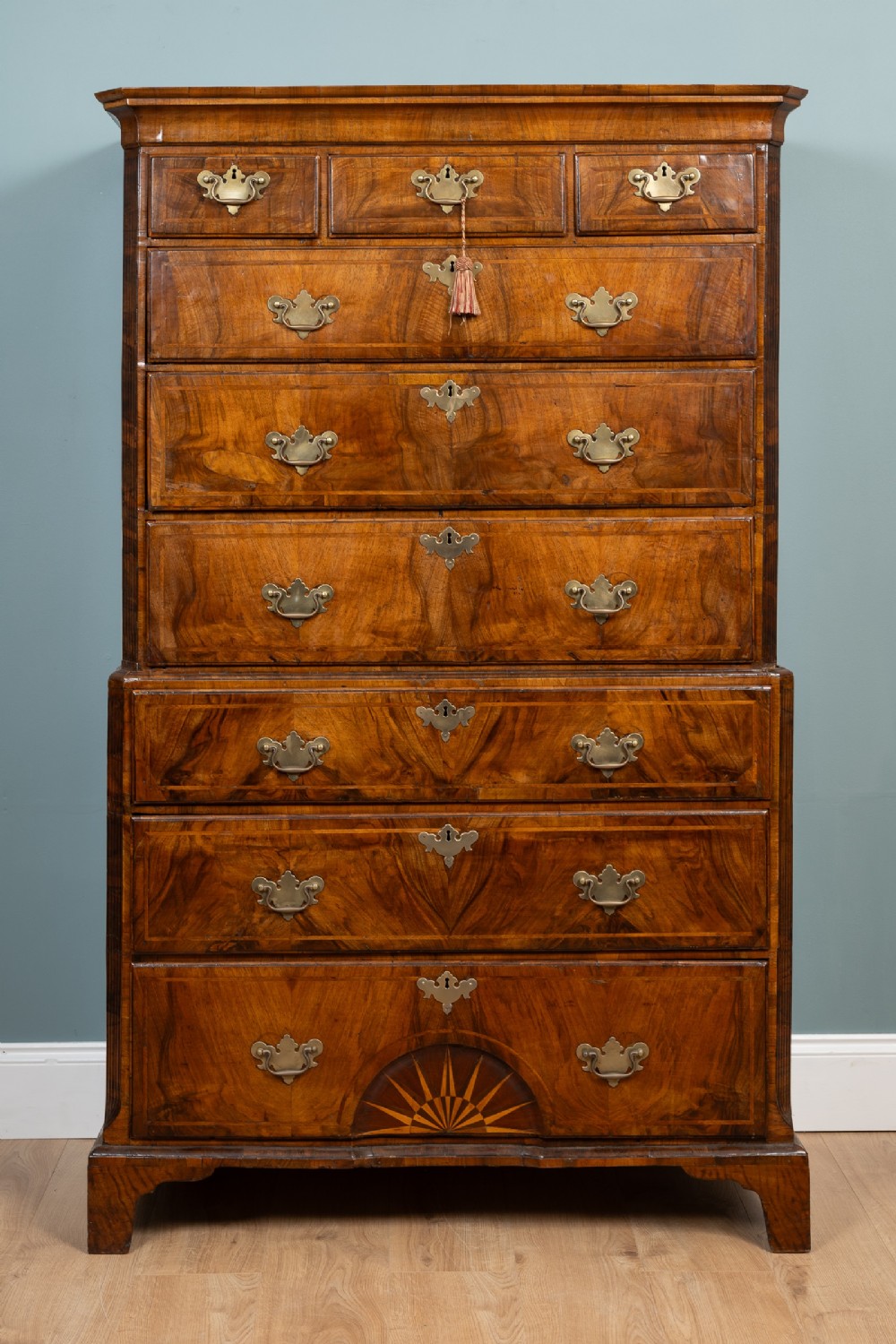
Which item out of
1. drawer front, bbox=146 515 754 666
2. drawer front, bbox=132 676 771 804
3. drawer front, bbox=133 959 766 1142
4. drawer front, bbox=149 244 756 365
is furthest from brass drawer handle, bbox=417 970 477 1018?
drawer front, bbox=149 244 756 365

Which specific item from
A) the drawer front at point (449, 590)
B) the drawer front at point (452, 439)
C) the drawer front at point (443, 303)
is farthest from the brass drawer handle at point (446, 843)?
the drawer front at point (443, 303)

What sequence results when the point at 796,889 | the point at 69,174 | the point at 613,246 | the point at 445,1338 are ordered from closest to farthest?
the point at 445,1338, the point at 613,246, the point at 69,174, the point at 796,889

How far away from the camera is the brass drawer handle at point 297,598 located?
240cm

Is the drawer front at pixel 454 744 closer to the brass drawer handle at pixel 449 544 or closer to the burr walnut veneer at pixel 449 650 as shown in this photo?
the burr walnut veneer at pixel 449 650

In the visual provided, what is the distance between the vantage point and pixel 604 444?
2400 millimetres

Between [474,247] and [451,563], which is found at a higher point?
[474,247]

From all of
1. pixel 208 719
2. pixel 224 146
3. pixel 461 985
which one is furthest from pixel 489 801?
pixel 224 146

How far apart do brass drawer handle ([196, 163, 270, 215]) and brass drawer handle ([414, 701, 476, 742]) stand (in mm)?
899

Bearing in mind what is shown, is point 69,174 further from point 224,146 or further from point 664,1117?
point 664,1117

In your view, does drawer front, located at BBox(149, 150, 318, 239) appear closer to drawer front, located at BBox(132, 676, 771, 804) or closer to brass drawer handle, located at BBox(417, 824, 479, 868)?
drawer front, located at BBox(132, 676, 771, 804)

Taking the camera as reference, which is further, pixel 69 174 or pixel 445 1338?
pixel 69 174

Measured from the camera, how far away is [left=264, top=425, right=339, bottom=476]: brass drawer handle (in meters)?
2.39

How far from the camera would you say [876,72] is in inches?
114

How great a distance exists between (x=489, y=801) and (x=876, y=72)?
5.62ft
